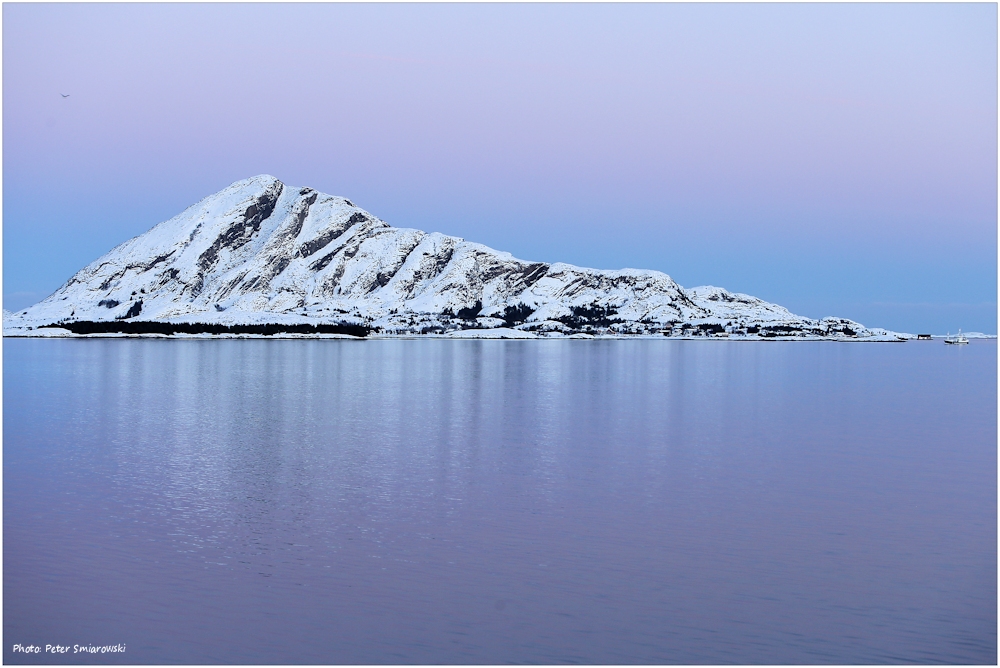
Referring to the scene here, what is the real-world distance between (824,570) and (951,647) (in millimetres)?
4524

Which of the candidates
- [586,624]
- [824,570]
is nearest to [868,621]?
[824,570]

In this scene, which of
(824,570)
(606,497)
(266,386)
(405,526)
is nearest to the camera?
(824,570)

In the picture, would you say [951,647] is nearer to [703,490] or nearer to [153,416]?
[703,490]

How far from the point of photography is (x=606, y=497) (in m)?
30.2

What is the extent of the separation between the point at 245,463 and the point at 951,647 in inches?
1041

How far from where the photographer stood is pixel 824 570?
2194 cm

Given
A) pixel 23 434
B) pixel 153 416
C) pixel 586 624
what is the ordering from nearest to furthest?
pixel 586 624, pixel 23 434, pixel 153 416

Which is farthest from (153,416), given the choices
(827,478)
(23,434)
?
(827,478)

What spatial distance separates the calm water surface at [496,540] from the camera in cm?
1766

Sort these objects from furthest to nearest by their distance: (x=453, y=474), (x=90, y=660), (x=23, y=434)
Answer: (x=23, y=434)
(x=453, y=474)
(x=90, y=660)

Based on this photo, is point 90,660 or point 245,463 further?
point 245,463

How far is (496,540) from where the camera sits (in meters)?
24.3

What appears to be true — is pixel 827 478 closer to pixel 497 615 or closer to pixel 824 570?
pixel 824 570

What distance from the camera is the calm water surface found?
17.7 metres
